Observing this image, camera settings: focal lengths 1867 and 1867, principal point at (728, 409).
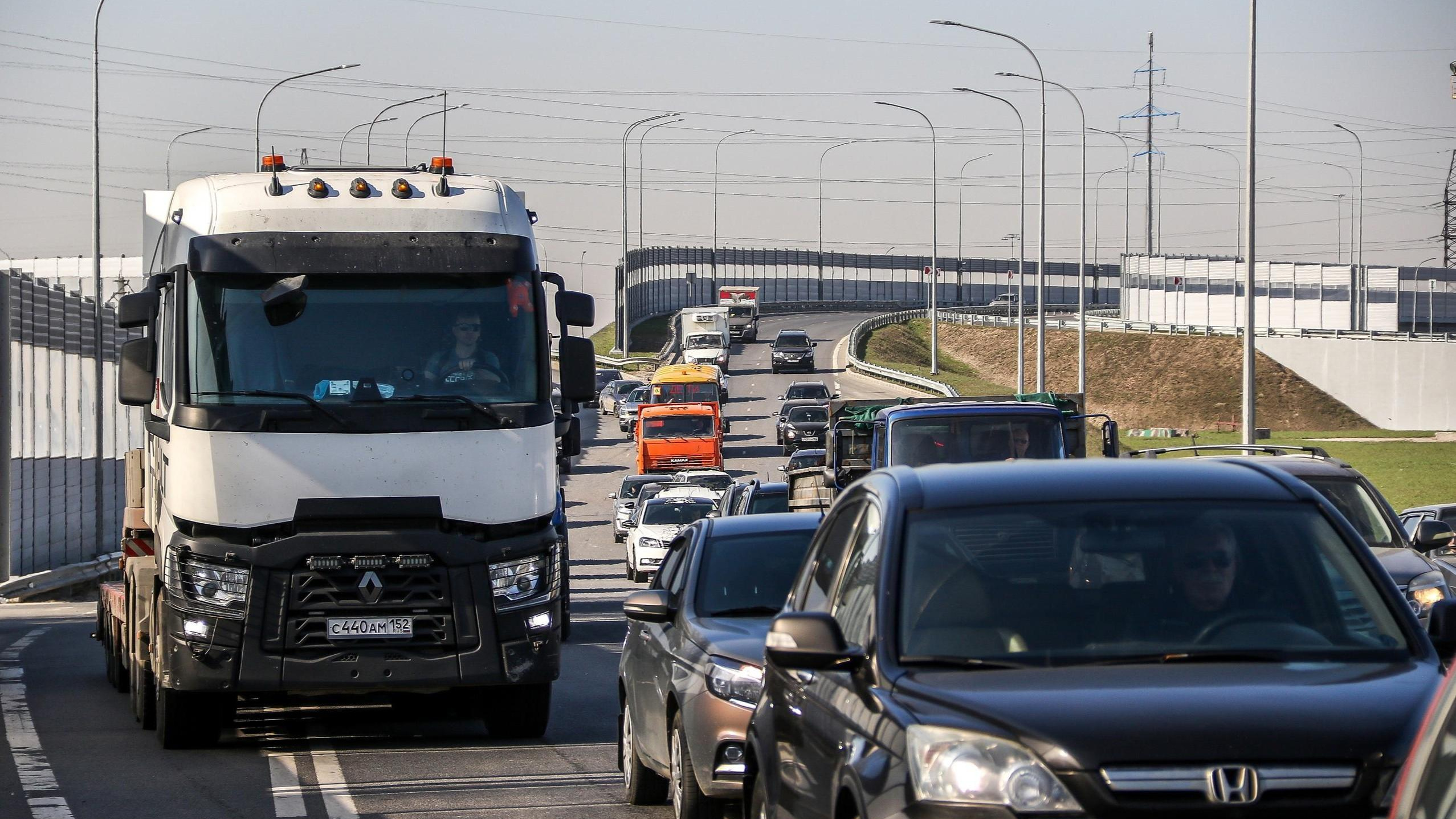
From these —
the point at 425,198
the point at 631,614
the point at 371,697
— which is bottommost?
the point at 371,697

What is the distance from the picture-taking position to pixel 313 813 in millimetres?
9734

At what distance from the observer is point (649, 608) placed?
30.3ft

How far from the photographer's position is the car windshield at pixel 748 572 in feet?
31.7

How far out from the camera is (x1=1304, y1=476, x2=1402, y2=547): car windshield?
47.8 ft

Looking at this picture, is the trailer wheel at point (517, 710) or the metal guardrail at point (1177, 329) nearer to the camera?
the trailer wheel at point (517, 710)

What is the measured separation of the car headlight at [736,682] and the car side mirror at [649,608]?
31.9 inches

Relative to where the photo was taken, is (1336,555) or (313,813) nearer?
(1336,555)

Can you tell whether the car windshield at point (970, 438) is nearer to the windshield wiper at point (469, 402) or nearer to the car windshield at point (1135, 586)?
the windshield wiper at point (469, 402)

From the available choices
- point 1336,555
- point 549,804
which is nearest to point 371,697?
point 549,804

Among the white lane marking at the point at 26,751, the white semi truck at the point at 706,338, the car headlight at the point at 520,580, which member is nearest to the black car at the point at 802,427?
the white semi truck at the point at 706,338

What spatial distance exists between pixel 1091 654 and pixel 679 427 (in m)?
44.0

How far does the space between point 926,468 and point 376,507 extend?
20.4 feet

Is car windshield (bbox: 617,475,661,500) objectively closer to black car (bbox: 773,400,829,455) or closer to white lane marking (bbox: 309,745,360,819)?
black car (bbox: 773,400,829,455)

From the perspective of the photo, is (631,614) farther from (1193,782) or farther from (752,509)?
(752,509)
